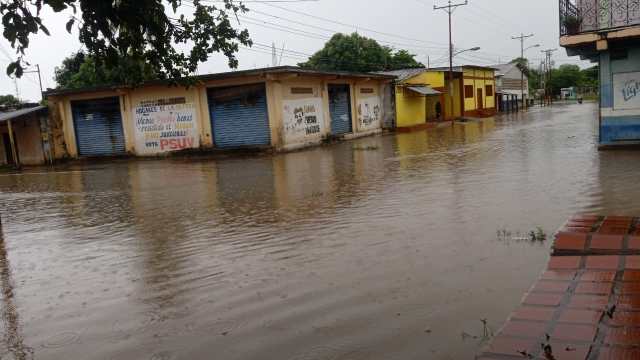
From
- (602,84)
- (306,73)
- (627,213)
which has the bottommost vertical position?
(627,213)

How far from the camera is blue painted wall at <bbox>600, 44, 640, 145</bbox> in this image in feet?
48.8

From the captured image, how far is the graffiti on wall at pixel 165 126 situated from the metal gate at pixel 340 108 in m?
7.12

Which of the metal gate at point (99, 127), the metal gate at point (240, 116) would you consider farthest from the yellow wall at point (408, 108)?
the metal gate at point (99, 127)

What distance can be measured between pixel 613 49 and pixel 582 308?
44.2ft

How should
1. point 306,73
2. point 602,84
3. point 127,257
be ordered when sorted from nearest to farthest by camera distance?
point 127,257 < point 602,84 < point 306,73

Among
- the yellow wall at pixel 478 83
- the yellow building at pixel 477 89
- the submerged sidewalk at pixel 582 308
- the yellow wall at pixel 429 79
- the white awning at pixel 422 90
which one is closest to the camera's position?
the submerged sidewalk at pixel 582 308

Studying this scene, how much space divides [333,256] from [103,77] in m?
2.81

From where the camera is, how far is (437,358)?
337 centimetres

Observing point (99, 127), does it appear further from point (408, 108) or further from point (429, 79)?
point (429, 79)

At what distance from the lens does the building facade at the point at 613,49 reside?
13961mm

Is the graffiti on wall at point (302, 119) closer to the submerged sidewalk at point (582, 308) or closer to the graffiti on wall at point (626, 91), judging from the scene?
the graffiti on wall at point (626, 91)

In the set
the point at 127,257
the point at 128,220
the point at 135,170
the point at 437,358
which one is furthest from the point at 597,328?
the point at 135,170

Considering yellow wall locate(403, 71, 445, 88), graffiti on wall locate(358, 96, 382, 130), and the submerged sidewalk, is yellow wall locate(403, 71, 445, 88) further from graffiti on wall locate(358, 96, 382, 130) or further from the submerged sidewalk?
the submerged sidewalk

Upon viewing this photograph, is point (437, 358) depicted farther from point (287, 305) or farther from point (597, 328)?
point (287, 305)
